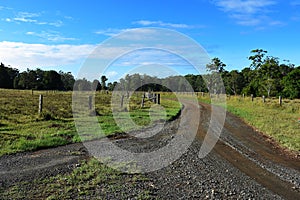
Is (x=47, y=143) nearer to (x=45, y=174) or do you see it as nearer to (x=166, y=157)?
(x=45, y=174)

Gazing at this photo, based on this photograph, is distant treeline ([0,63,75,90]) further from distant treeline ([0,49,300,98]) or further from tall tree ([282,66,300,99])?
tall tree ([282,66,300,99])

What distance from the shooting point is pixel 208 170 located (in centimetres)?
697

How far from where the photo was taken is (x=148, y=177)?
6355 mm

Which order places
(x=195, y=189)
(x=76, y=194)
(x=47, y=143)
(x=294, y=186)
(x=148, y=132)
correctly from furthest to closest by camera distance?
(x=148, y=132) < (x=47, y=143) < (x=294, y=186) < (x=195, y=189) < (x=76, y=194)

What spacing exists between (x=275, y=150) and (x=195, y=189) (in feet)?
17.7

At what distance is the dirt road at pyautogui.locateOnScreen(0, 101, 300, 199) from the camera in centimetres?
561

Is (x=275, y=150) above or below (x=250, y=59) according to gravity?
below

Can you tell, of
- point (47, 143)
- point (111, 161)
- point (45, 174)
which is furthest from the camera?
point (47, 143)

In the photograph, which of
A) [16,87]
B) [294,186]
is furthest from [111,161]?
[16,87]

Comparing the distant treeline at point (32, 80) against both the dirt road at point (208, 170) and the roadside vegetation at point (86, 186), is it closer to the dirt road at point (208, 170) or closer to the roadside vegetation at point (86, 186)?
the dirt road at point (208, 170)

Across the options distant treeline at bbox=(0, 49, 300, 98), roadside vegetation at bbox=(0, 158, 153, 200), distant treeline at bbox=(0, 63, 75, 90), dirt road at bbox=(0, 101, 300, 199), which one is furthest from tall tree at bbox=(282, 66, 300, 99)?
distant treeline at bbox=(0, 63, 75, 90)

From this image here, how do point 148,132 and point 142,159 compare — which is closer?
point 142,159

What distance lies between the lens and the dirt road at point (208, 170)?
5.61 metres

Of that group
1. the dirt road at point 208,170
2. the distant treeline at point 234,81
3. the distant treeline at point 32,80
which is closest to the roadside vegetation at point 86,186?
the dirt road at point 208,170
